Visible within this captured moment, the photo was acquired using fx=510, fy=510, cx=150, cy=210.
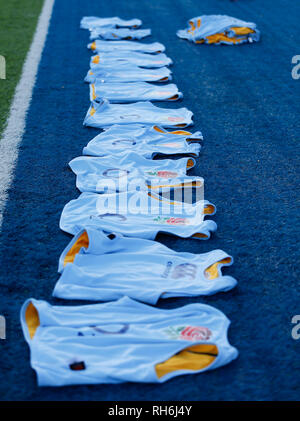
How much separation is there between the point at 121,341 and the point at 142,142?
69.7 inches

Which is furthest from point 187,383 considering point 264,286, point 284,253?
Answer: point 284,253

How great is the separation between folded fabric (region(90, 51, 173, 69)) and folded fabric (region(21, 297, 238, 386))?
10.7 feet

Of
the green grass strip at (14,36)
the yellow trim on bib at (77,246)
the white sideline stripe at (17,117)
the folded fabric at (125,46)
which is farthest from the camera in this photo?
the folded fabric at (125,46)

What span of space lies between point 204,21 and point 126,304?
15.2 feet

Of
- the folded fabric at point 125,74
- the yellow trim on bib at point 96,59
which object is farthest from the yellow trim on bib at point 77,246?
the yellow trim on bib at point 96,59

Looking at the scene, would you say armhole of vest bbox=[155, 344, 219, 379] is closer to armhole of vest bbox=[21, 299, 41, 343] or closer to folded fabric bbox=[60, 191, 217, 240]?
armhole of vest bbox=[21, 299, 41, 343]

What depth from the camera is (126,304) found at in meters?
1.99

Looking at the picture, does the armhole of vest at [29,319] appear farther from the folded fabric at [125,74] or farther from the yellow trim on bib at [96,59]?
the yellow trim on bib at [96,59]

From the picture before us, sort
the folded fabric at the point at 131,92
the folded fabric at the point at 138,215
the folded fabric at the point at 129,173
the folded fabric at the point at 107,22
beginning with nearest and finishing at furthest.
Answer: the folded fabric at the point at 138,215, the folded fabric at the point at 129,173, the folded fabric at the point at 131,92, the folded fabric at the point at 107,22

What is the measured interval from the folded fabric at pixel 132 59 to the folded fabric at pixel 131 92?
0.52 meters

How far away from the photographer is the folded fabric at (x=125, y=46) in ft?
17.1

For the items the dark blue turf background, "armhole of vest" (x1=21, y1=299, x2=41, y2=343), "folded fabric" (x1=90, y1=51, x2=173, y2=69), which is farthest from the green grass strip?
"armhole of vest" (x1=21, y1=299, x2=41, y2=343)

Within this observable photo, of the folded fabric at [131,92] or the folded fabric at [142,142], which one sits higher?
the folded fabric at [131,92]

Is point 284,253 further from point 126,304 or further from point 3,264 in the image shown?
point 3,264
